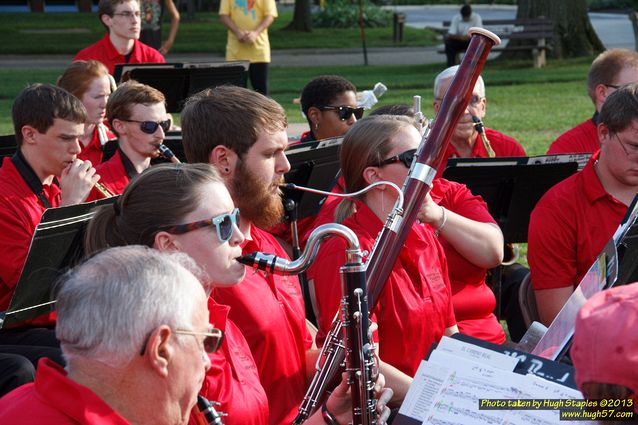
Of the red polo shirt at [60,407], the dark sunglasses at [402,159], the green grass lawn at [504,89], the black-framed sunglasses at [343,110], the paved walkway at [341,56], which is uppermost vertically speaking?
the dark sunglasses at [402,159]

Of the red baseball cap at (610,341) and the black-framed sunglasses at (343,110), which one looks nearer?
the red baseball cap at (610,341)

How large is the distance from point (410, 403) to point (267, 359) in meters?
0.83

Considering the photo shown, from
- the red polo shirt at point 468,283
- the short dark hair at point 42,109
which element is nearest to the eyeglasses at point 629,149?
the red polo shirt at point 468,283

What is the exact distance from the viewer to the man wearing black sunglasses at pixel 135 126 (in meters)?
5.80

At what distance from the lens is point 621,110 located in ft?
14.7

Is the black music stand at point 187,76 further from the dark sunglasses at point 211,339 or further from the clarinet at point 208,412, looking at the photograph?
the dark sunglasses at point 211,339

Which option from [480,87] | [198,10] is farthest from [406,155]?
[198,10]

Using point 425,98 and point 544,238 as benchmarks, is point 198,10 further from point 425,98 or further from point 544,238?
point 544,238

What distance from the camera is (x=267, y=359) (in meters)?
3.51

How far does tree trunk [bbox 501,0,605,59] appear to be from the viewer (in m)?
21.3

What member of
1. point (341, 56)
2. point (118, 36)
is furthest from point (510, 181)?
point (341, 56)

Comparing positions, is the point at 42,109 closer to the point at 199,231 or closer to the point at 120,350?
the point at 199,231

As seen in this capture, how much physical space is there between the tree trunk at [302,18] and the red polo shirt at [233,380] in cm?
3044

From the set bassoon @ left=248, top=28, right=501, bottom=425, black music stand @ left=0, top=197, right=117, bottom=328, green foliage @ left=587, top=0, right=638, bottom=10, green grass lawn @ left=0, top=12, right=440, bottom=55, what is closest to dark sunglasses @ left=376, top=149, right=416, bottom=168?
bassoon @ left=248, top=28, right=501, bottom=425
